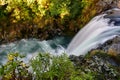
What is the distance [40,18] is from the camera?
11008mm

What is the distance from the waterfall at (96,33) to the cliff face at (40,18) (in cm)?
128

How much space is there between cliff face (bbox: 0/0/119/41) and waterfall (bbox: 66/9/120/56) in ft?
4.20

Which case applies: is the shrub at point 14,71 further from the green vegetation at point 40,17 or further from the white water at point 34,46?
the green vegetation at point 40,17

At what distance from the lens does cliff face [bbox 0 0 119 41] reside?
10.8 m

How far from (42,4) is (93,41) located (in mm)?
3181

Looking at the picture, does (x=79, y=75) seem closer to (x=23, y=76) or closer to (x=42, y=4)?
(x=23, y=76)

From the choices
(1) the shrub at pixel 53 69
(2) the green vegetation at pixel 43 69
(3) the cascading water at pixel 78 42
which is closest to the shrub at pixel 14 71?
(2) the green vegetation at pixel 43 69

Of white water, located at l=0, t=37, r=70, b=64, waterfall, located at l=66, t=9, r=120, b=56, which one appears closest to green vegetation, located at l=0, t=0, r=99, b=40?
white water, located at l=0, t=37, r=70, b=64

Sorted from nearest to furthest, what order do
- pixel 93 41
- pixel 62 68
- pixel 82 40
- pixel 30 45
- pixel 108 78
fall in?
pixel 62 68 → pixel 108 78 → pixel 93 41 → pixel 82 40 → pixel 30 45

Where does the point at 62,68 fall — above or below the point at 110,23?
above

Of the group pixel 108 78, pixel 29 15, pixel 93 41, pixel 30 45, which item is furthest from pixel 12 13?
pixel 108 78

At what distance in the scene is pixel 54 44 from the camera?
1058 centimetres

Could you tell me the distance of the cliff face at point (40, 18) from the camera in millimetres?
10820

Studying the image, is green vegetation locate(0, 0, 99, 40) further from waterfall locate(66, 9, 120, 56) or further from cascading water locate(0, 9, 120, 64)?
waterfall locate(66, 9, 120, 56)
